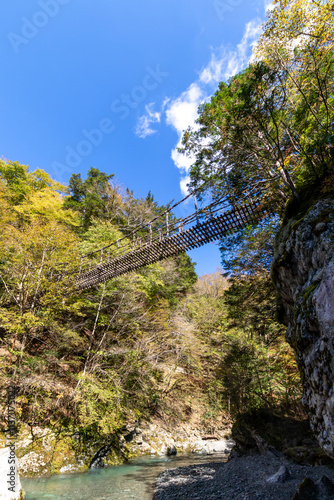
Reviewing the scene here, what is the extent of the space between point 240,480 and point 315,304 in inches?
195

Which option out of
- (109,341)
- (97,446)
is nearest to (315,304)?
(97,446)

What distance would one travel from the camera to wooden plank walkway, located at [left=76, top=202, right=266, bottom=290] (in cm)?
525

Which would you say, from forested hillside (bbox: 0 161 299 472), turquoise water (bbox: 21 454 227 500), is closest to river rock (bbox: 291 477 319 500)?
forested hillside (bbox: 0 161 299 472)

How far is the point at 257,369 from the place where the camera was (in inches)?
373

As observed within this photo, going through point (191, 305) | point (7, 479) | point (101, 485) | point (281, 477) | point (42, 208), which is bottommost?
point (101, 485)

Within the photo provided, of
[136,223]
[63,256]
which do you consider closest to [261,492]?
[63,256]

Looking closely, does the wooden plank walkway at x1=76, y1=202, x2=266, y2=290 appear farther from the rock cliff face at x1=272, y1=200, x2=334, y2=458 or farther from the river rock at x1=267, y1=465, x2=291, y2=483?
the river rock at x1=267, y1=465, x2=291, y2=483

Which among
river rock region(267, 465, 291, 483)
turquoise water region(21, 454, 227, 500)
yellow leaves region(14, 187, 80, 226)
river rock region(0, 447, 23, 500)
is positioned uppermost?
yellow leaves region(14, 187, 80, 226)

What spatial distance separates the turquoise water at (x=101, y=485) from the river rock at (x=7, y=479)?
2.42 ft

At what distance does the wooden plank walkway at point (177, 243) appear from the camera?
525 cm

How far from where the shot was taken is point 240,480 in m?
4.95

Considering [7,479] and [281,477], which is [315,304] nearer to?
[281,477]

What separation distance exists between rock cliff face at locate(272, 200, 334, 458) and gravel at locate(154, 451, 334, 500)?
1.30m

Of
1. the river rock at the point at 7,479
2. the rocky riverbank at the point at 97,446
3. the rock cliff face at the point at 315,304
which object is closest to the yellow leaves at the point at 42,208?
the rocky riverbank at the point at 97,446
